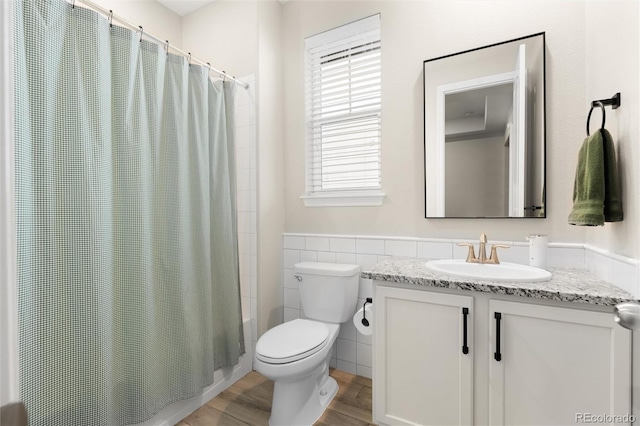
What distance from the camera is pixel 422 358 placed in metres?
1.33

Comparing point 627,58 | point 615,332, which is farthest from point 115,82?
point 615,332

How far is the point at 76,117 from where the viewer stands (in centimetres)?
116

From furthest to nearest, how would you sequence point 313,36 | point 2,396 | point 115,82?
point 313,36 < point 115,82 < point 2,396

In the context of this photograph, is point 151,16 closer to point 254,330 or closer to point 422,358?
point 254,330

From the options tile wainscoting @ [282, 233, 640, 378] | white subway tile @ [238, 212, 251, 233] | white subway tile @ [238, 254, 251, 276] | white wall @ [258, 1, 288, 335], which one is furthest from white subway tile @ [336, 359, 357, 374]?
white subway tile @ [238, 212, 251, 233]

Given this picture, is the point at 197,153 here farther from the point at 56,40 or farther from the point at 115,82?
the point at 56,40

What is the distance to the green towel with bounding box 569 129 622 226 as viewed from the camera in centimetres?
114

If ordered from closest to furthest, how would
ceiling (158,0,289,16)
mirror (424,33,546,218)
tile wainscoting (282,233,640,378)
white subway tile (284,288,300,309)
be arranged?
tile wainscoting (282,233,640,378) → mirror (424,33,546,218) → white subway tile (284,288,300,309) → ceiling (158,0,289,16)

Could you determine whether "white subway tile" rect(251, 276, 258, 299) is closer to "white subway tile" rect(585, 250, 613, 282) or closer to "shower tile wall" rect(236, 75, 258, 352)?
"shower tile wall" rect(236, 75, 258, 352)

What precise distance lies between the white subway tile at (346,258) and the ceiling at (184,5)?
222cm

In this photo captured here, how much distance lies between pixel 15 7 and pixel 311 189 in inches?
64.6

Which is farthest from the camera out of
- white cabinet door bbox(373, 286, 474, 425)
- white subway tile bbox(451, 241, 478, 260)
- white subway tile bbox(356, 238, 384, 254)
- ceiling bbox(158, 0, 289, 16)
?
ceiling bbox(158, 0, 289, 16)

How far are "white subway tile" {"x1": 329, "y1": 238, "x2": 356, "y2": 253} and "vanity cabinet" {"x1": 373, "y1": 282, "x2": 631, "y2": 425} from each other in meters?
0.62

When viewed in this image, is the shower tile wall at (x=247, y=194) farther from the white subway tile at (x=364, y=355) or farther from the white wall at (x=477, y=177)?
the white wall at (x=477, y=177)
